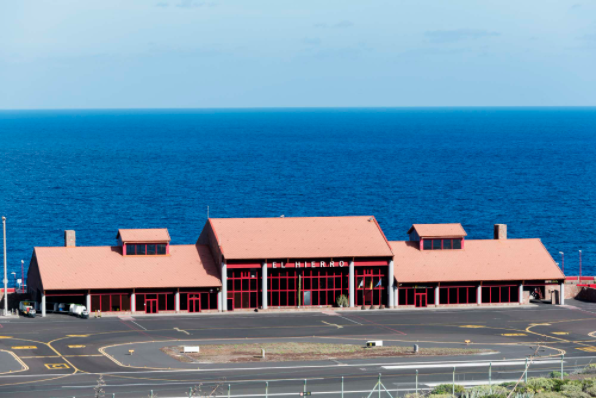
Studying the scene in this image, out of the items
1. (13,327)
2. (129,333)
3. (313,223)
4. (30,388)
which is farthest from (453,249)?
(30,388)

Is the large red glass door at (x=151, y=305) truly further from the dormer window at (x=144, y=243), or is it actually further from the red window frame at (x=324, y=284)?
the red window frame at (x=324, y=284)

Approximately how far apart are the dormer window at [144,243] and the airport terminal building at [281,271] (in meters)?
0.11

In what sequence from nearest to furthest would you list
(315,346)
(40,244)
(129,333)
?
(315,346) → (129,333) → (40,244)

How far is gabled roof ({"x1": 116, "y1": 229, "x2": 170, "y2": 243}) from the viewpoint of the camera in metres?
108

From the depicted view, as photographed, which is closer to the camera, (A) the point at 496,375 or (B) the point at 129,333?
(A) the point at 496,375

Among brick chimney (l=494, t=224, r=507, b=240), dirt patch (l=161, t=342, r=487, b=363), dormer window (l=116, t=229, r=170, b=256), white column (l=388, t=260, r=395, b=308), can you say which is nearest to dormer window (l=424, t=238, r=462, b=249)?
brick chimney (l=494, t=224, r=507, b=240)

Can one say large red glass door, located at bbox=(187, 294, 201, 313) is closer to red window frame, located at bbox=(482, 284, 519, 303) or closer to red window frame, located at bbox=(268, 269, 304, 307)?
red window frame, located at bbox=(268, 269, 304, 307)

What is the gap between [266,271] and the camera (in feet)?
350

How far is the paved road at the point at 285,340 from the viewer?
70.9 m

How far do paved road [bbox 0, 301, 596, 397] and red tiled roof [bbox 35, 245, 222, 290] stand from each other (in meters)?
4.31

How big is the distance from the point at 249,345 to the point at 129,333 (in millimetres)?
12455

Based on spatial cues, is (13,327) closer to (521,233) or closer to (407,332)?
(407,332)

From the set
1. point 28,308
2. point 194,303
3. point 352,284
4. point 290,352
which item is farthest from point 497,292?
point 28,308

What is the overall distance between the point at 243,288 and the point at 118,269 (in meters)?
13.2
